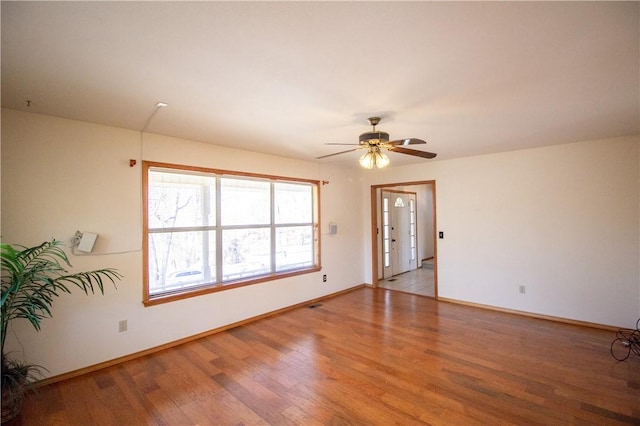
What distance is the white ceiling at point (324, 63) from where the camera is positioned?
52.5 inches

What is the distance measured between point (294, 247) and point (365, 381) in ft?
8.50

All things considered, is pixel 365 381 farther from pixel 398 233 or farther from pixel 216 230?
pixel 398 233

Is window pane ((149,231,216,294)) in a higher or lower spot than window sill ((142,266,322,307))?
higher

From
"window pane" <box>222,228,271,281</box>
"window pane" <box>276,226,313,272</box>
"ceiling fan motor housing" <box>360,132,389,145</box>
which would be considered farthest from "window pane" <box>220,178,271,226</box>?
"ceiling fan motor housing" <box>360,132,389,145</box>

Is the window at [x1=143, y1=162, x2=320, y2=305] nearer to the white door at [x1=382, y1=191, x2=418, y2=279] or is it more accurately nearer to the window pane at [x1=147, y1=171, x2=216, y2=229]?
the window pane at [x1=147, y1=171, x2=216, y2=229]

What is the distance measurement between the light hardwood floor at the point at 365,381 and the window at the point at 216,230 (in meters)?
0.77

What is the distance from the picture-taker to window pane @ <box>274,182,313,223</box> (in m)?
4.58

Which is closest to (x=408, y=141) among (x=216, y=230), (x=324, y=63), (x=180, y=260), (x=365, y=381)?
(x=324, y=63)

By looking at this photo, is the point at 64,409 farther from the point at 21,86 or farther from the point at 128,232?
the point at 21,86

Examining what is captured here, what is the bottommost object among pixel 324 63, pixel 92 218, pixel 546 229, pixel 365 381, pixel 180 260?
pixel 365 381

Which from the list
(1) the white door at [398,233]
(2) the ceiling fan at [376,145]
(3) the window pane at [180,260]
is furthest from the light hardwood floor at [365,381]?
(1) the white door at [398,233]

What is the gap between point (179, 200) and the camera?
3.47 m

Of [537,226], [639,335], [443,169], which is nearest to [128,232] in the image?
[443,169]

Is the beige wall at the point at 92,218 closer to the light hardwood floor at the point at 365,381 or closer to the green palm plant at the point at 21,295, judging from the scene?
the green palm plant at the point at 21,295
